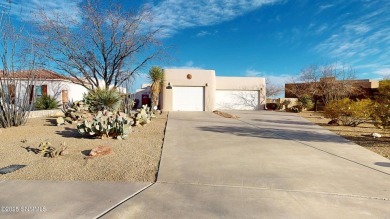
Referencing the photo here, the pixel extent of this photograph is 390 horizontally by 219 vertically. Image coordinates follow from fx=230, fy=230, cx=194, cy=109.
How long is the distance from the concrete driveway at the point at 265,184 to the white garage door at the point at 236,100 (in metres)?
16.0

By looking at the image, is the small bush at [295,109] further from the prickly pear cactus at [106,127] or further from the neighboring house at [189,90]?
the prickly pear cactus at [106,127]

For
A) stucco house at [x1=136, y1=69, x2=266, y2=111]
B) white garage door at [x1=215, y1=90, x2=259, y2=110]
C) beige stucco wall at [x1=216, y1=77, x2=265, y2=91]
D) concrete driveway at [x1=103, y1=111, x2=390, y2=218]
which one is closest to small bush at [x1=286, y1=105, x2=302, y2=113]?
white garage door at [x1=215, y1=90, x2=259, y2=110]

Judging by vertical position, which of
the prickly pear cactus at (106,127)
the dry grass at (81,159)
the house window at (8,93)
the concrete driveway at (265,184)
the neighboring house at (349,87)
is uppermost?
the neighboring house at (349,87)

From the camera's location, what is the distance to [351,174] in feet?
14.7

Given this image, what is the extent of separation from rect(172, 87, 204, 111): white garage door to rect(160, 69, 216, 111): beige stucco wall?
359mm

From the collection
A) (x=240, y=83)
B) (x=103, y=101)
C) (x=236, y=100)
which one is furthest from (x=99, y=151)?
(x=240, y=83)

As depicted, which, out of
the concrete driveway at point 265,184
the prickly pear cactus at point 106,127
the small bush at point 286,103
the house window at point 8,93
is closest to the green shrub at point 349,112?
the concrete driveway at point 265,184

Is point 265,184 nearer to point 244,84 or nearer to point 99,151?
point 99,151

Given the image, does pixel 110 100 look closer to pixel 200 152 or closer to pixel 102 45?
pixel 102 45

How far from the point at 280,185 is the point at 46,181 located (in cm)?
407

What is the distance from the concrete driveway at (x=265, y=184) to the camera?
3.08 meters

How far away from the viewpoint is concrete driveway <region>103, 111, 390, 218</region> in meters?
3.08

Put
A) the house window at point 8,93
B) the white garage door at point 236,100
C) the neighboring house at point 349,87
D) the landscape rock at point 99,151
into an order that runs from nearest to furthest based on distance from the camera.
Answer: the landscape rock at point 99,151 → the house window at point 8,93 → the white garage door at point 236,100 → the neighboring house at point 349,87

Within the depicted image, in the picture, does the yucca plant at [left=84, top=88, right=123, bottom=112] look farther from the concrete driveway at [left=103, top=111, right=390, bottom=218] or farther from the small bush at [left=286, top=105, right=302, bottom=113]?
the small bush at [left=286, top=105, right=302, bottom=113]
